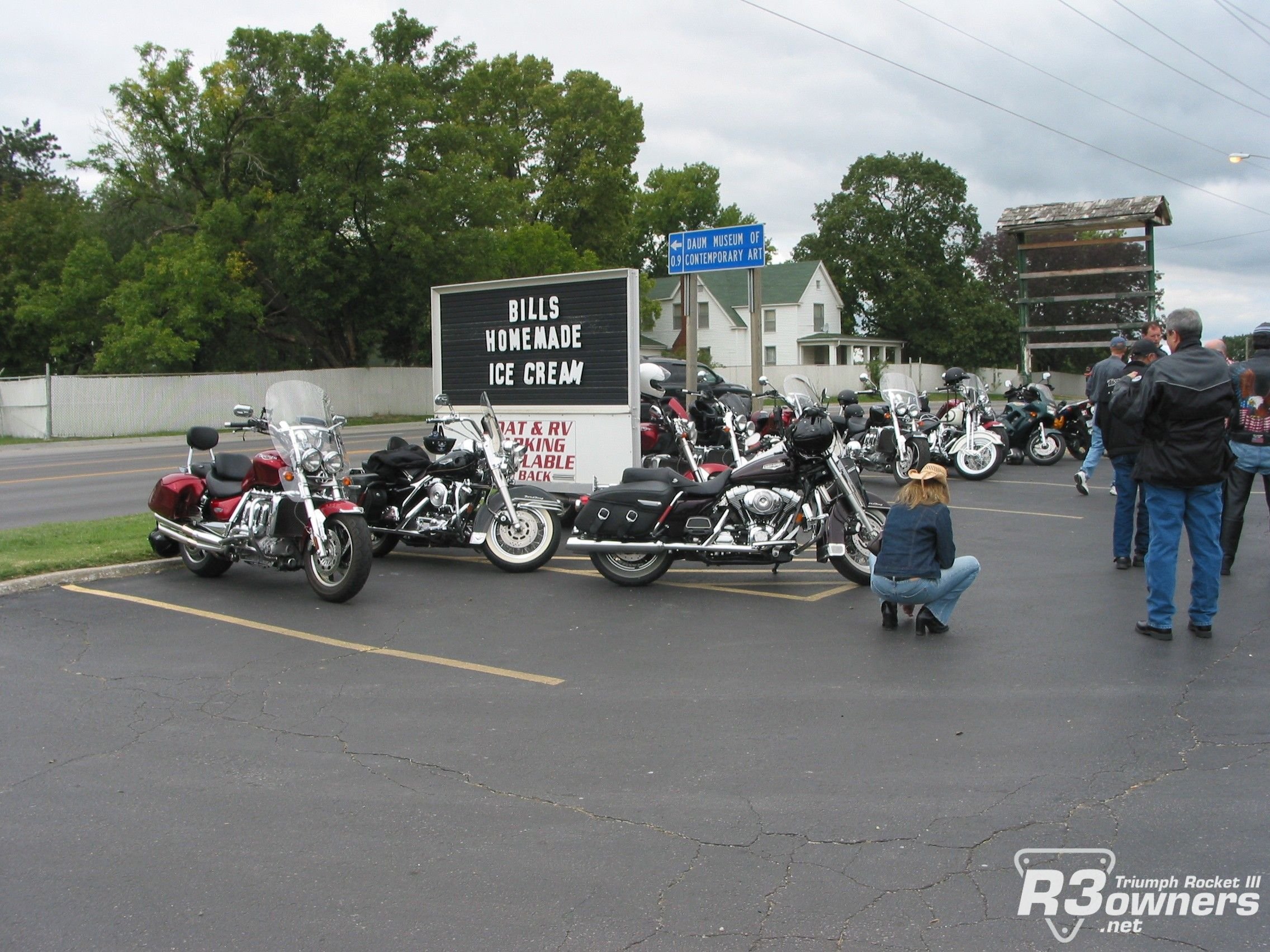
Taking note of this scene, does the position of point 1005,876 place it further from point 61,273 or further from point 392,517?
point 61,273

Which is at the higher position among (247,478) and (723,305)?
(723,305)

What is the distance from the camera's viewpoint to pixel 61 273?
41.2 metres

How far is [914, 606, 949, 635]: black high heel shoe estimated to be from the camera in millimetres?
7242

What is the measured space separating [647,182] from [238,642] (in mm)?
79807

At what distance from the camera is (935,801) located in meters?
Answer: 4.51

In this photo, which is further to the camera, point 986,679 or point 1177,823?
point 986,679

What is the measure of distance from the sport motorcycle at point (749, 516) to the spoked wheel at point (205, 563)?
3.12m

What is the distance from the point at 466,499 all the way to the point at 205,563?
7.56 ft

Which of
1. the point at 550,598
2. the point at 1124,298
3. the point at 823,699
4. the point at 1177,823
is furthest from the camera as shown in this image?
the point at 1124,298

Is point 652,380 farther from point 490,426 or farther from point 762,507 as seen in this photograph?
point 762,507

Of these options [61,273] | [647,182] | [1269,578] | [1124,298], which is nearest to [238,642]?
[1269,578]

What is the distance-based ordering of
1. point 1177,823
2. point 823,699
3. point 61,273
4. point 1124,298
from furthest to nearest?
1. point 61,273
2. point 1124,298
3. point 823,699
4. point 1177,823

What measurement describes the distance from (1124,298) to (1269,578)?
19.4m

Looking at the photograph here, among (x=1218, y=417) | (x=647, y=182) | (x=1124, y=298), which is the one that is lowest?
(x=1218, y=417)
